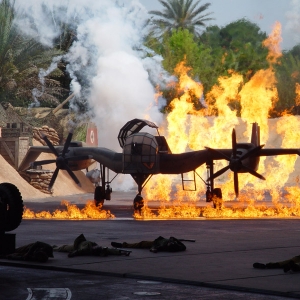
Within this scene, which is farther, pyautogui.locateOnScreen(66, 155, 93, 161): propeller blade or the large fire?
pyautogui.locateOnScreen(66, 155, 93, 161): propeller blade

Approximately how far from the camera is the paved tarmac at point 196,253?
16.4m

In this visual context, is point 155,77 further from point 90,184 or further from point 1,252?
point 1,252

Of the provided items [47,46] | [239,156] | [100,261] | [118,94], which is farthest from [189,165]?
[47,46]

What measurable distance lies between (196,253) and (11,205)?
5.07 meters

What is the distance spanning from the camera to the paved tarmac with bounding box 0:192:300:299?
53.9ft

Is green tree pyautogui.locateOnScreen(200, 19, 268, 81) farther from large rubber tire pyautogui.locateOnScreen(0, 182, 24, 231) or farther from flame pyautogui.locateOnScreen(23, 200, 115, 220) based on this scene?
large rubber tire pyautogui.locateOnScreen(0, 182, 24, 231)

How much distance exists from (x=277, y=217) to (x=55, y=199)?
2124cm

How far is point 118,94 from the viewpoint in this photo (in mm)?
73875

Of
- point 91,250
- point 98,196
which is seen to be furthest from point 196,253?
point 98,196

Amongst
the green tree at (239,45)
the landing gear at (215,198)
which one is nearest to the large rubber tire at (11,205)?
the landing gear at (215,198)

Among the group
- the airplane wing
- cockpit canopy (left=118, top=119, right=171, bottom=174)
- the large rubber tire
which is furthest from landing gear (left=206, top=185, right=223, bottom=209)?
the large rubber tire

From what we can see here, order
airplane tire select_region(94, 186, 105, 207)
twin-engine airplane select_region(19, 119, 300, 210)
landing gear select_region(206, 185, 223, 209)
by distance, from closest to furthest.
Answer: twin-engine airplane select_region(19, 119, 300, 210), landing gear select_region(206, 185, 223, 209), airplane tire select_region(94, 186, 105, 207)

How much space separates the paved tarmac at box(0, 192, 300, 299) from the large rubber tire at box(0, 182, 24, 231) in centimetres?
94

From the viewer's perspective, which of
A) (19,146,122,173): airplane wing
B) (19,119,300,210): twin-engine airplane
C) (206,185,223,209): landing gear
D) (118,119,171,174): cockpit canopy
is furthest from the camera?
(19,146,122,173): airplane wing
